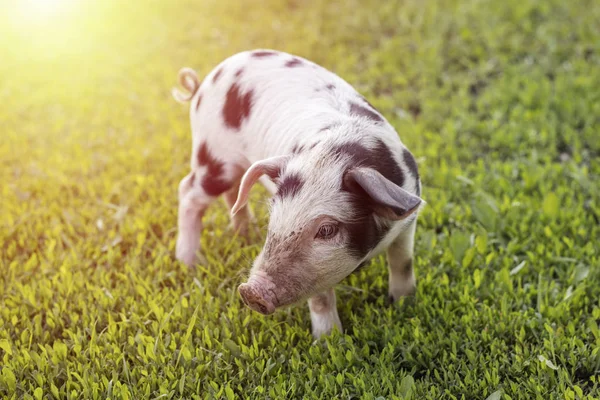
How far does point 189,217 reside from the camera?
3.97m

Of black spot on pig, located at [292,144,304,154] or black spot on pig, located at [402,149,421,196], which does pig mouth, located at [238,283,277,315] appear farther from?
black spot on pig, located at [402,149,421,196]

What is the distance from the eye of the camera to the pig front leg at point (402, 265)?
3.32 metres

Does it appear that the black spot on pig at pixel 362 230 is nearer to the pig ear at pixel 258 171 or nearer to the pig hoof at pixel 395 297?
the pig ear at pixel 258 171

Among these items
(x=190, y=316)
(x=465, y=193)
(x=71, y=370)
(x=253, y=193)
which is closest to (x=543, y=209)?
(x=465, y=193)

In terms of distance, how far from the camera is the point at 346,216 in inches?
108

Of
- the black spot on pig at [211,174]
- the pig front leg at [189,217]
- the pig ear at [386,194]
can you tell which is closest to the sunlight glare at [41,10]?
the pig front leg at [189,217]

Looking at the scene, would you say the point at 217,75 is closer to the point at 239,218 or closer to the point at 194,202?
the point at 194,202

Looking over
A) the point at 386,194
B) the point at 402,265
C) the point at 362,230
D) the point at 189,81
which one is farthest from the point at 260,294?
the point at 189,81

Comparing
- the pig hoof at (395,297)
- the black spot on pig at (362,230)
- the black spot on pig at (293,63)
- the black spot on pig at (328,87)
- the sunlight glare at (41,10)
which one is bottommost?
the pig hoof at (395,297)

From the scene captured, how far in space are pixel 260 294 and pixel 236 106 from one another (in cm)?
122

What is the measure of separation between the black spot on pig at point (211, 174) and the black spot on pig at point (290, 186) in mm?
931

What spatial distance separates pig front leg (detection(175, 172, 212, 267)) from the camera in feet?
12.8

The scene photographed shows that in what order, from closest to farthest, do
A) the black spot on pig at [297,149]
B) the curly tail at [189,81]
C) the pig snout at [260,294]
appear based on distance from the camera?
the pig snout at [260,294] → the black spot on pig at [297,149] → the curly tail at [189,81]

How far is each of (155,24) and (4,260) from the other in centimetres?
480
